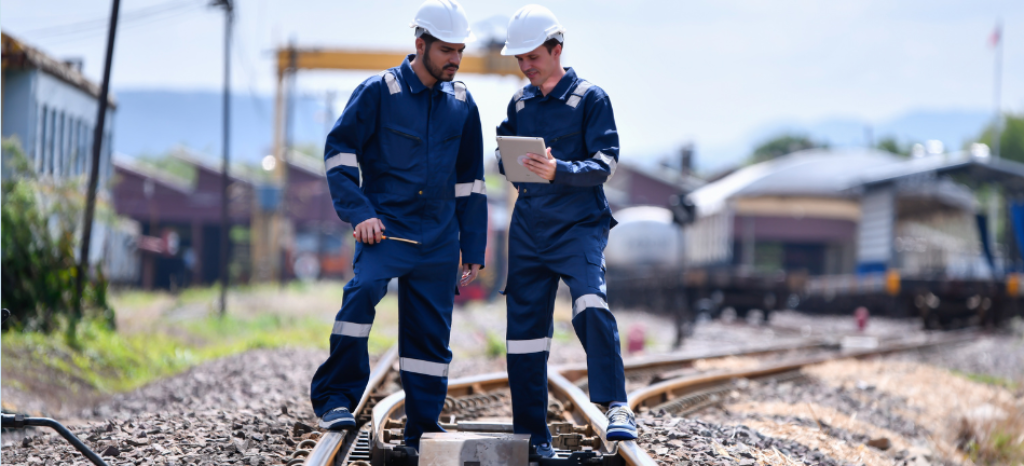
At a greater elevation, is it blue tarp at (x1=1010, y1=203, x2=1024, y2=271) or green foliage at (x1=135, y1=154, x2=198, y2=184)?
green foliage at (x1=135, y1=154, x2=198, y2=184)

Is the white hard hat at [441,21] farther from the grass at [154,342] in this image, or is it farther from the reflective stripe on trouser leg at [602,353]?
the grass at [154,342]

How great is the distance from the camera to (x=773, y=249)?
149 ft

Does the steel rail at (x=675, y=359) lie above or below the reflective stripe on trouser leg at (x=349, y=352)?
below

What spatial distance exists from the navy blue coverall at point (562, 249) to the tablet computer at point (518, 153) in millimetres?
119

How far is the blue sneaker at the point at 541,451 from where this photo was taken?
144 inches

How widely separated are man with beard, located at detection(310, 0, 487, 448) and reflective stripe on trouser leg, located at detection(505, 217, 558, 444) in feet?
0.88

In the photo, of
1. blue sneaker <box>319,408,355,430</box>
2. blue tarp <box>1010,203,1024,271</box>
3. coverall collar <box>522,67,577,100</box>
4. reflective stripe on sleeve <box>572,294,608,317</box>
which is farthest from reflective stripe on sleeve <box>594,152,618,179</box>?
blue tarp <box>1010,203,1024,271</box>

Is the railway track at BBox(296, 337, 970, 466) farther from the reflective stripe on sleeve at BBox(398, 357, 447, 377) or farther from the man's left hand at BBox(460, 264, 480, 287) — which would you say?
the man's left hand at BBox(460, 264, 480, 287)

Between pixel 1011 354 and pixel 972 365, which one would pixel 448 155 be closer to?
Answer: pixel 972 365

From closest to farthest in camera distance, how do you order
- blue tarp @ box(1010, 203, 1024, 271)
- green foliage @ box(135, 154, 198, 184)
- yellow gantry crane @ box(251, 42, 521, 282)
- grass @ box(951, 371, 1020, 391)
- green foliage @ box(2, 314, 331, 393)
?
green foliage @ box(2, 314, 331, 393)
grass @ box(951, 371, 1020, 391)
blue tarp @ box(1010, 203, 1024, 271)
yellow gantry crane @ box(251, 42, 521, 282)
green foliage @ box(135, 154, 198, 184)

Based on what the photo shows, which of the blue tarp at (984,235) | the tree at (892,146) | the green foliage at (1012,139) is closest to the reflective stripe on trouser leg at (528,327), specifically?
the blue tarp at (984,235)

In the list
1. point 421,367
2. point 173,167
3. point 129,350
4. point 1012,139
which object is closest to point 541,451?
point 421,367

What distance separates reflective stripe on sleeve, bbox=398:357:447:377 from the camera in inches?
151

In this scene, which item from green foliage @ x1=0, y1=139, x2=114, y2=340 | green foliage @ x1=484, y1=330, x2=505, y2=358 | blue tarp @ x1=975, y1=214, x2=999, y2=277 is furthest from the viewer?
blue tarp @ x1=975, y1=214, x2=999, y2=277
